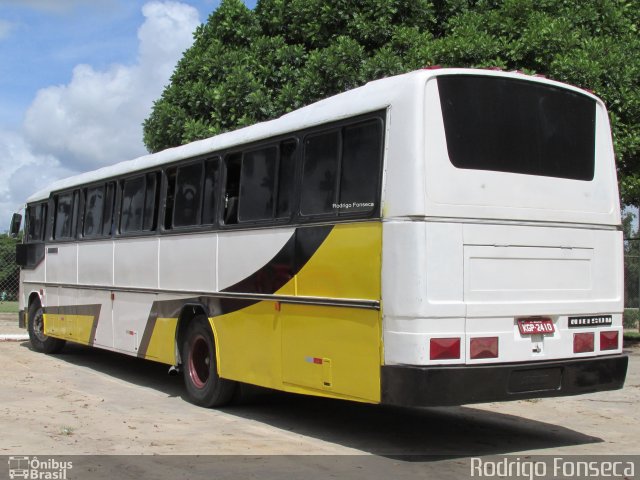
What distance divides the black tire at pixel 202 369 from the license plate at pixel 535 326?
12.2ft

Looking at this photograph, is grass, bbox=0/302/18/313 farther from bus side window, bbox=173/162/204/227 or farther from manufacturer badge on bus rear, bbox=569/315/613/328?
manufacturer badge on bus rear, bbox=569/315/613/328

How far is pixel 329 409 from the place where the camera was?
933 cm

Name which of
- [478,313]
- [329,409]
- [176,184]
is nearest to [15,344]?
[176,184]

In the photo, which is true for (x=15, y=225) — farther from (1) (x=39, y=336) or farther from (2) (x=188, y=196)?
(2) (x=188, y=196)

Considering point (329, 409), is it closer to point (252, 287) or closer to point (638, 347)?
point (252, 287)

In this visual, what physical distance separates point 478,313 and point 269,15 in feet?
36.6

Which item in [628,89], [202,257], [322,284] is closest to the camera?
[322,284]

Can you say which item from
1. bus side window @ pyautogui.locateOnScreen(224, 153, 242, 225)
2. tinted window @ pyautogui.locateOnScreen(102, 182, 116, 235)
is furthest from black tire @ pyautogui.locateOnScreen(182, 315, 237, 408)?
tinted window @ pyautogui.locateOnScreen(102, 182, 116, 235)

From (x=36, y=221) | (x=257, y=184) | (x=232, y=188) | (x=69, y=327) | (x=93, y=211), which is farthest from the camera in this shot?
(x=36, y=221)

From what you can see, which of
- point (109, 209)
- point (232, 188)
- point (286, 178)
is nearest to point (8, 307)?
point (109, 209)

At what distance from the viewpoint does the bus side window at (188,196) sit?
31.4 ft

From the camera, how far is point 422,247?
6273 millimetres

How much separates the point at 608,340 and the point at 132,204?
679 cm

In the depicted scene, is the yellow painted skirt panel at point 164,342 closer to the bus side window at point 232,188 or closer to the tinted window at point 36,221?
the bus side window at point 232,188
